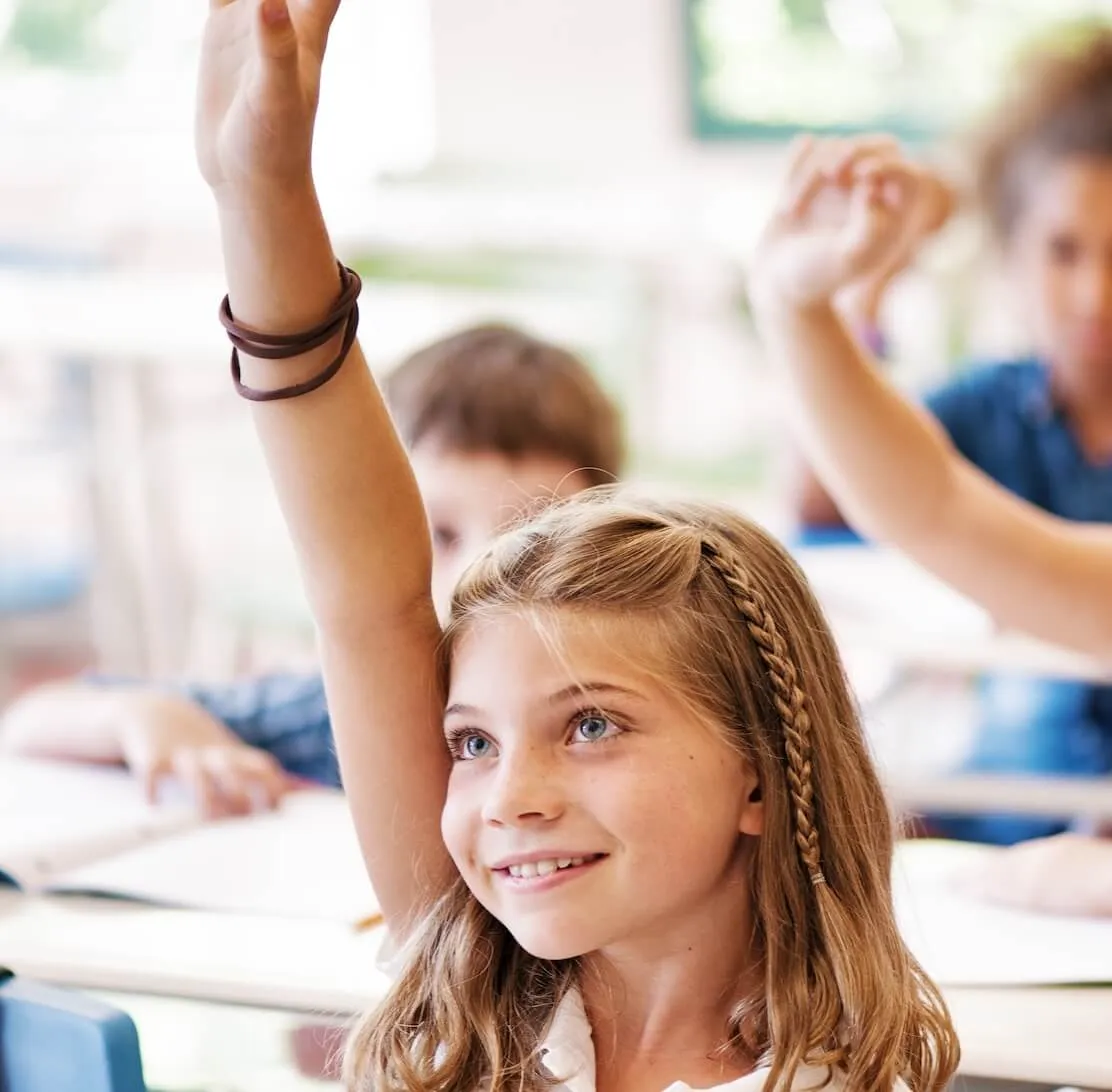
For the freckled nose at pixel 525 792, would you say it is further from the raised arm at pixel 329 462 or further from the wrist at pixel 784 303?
the wrist at pixel 784 303

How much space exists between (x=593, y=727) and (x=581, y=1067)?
0.17 metres

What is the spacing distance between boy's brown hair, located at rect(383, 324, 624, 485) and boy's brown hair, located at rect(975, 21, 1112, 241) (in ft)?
2.29

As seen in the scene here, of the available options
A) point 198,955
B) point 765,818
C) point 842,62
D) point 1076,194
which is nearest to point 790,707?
point 765,818

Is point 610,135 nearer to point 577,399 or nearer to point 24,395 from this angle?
point 24,395

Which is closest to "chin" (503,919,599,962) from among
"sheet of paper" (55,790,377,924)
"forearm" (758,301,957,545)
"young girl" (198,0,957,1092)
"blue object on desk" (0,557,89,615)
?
"young girl" (198,0,957,1092)

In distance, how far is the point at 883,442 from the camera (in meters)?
1.13

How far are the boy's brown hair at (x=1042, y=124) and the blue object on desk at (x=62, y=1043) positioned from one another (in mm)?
1480

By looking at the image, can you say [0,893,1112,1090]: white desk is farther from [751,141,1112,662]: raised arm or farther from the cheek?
[751,141,1112,662]: raised arm

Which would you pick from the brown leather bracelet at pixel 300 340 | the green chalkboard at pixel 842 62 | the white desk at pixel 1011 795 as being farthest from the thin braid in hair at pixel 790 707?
the green chalkboard at pixel 842 62

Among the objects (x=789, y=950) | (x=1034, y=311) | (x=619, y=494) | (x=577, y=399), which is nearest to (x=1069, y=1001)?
(x=789, y=950)

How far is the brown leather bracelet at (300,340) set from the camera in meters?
0.79

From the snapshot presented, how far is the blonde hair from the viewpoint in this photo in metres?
0.82

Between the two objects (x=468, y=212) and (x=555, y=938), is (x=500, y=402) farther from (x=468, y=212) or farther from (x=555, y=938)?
(x=468, y=212)

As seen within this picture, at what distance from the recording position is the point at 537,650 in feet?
2.67
